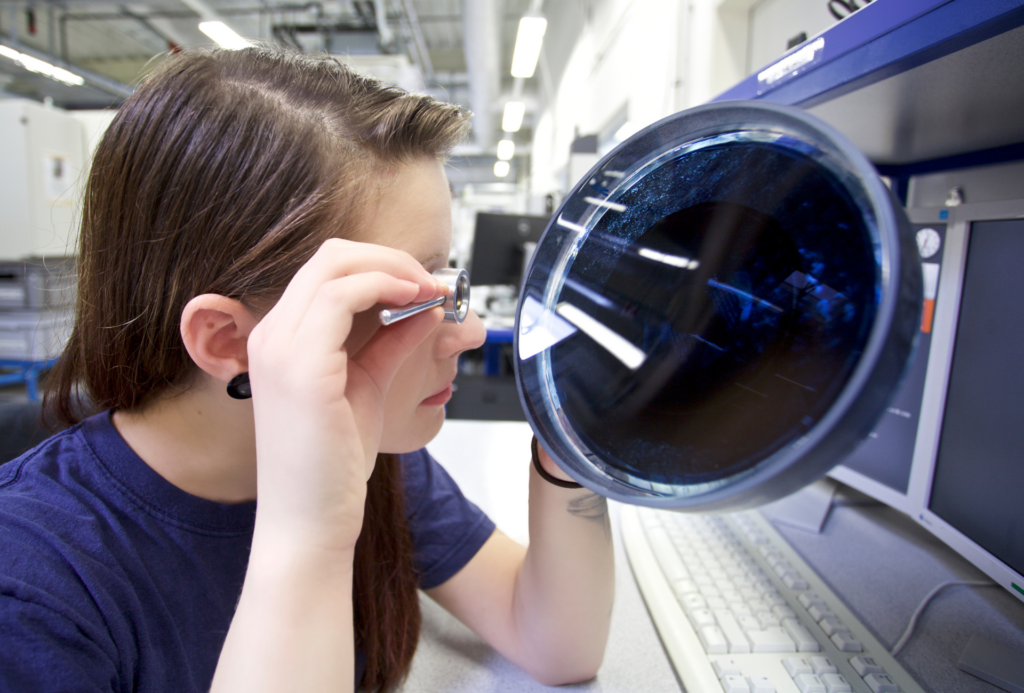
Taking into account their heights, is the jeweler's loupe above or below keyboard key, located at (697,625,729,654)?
above

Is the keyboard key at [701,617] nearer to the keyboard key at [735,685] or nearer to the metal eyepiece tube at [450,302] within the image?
the keyboard key at [735,685]

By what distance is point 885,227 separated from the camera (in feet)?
0.77

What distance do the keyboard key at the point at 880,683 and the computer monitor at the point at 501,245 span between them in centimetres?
243

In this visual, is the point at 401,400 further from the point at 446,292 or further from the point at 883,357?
the point at 883,357

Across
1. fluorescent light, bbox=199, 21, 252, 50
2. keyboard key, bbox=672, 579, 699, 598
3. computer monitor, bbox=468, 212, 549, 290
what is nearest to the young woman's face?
keyboard key, bbox=672, 579, 699, 598

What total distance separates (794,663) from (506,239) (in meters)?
2.55

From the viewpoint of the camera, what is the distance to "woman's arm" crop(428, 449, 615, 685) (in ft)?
1.77

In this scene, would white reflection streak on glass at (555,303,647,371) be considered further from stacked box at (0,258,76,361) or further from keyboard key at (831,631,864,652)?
stacked box at (0,258,76,361)

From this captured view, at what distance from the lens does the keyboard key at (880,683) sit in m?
0.45

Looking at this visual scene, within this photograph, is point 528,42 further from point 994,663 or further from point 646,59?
point 994,663

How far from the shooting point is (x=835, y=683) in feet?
1.49

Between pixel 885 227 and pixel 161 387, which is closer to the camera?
pixel 885 227

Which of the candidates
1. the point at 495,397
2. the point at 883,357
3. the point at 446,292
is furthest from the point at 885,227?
the point at 495,397

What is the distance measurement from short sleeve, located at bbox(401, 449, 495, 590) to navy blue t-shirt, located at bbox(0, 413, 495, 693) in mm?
218
